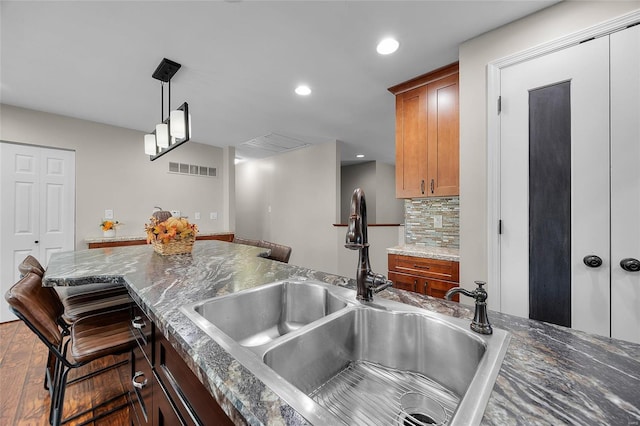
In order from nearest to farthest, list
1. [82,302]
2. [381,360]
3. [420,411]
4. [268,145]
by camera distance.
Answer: [420,411], [381,360], [82,302], [268,145]

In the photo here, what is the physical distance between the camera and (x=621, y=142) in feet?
4.67

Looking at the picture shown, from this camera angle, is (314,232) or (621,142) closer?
(621,142)

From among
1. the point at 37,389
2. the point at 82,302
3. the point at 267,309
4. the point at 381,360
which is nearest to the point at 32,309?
the point at 82,302

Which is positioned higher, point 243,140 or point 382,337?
point 243,140

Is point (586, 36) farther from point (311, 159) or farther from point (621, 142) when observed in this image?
point (311, 159)

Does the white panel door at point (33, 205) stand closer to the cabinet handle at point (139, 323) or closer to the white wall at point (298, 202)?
the white wall at point (298, 202)

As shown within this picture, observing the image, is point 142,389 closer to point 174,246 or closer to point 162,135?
point 174,246

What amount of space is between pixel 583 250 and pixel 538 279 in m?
0.30

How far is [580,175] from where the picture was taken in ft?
5.02

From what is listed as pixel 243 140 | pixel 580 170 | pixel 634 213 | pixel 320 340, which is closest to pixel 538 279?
pixel 634 213

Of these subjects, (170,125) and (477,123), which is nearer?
(477,123)

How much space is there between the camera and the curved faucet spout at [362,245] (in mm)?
924

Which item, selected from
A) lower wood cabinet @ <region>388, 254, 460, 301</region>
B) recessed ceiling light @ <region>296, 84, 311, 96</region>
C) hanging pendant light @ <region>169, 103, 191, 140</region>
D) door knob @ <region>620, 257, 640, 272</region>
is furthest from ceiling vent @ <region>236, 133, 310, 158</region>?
door knob @ <region>620, 257, 640, 272</region>

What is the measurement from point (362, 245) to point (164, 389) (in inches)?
33.8
